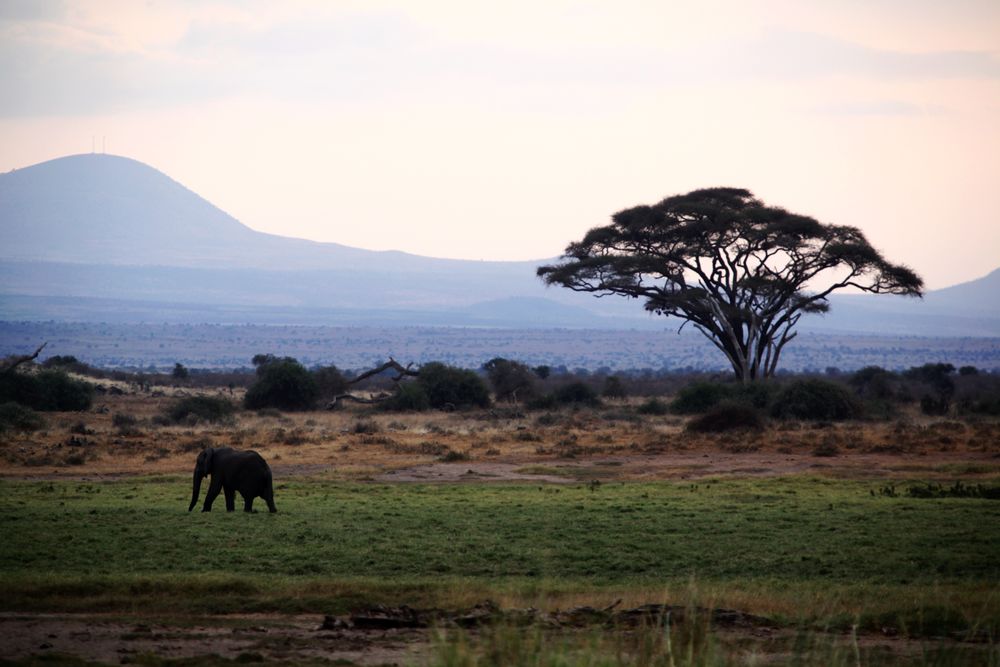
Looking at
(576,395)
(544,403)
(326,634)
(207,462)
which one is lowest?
(326,634)

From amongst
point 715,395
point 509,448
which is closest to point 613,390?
point 715,395

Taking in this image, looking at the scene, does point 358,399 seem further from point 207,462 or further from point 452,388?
point 207,462

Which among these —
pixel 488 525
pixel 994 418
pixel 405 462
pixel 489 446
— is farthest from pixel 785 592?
pixel 994 418

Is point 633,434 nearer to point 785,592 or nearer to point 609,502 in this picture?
point 609,502

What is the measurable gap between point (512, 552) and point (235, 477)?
5978 mm

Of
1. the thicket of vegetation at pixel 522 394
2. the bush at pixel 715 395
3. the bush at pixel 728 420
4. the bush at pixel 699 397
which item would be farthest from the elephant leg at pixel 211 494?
the bush at pixel 699 397

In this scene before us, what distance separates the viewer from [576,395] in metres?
61.1

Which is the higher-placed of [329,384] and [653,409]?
[329,384]

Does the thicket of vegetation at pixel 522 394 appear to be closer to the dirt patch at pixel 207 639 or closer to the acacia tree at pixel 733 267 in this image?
the acacia tree at pixel 733 267

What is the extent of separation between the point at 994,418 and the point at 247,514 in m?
35.9

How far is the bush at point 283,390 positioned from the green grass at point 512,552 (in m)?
31.0

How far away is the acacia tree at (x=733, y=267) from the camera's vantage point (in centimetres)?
5369

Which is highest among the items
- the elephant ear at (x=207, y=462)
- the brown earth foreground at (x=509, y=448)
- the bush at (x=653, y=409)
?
the elephant ear at (x=207, y=462)

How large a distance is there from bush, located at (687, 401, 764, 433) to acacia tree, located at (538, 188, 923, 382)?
1199 cm
